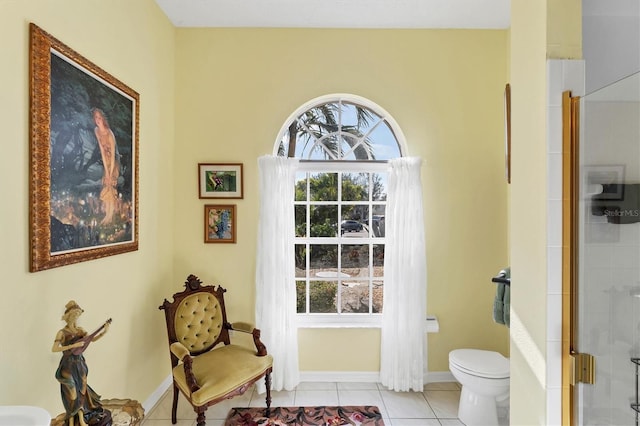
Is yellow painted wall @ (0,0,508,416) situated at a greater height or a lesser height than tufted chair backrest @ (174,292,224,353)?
greater

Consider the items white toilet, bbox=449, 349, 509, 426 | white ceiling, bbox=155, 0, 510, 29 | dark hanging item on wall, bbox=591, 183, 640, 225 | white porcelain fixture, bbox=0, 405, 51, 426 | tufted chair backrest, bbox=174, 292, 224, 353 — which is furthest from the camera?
white ceiling, bbox=155, 0, 510, 29

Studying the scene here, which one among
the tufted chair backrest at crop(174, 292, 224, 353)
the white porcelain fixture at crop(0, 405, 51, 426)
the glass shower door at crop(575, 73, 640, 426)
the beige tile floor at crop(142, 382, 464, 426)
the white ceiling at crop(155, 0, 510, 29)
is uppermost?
the white ceiling at crop(155, 0, 510, 29)

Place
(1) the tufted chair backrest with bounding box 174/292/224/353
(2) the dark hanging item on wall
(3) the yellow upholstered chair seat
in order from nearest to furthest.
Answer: (2) the dark hanging item on wall, (3) the yellow upholstered chair seat, (1) the tufted chair backrest with bounding box 174/292/224/353

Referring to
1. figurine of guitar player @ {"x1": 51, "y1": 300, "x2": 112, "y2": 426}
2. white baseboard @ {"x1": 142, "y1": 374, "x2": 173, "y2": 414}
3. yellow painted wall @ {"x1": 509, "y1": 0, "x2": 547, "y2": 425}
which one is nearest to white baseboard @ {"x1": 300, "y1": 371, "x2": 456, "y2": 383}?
white baseboard @ {"x1": 142, "y1": 374, "x2": 173, "y2": 414}

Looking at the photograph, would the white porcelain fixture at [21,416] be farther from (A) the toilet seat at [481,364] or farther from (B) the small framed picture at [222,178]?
(A) the toilet seat at [481,364]

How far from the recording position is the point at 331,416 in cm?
263

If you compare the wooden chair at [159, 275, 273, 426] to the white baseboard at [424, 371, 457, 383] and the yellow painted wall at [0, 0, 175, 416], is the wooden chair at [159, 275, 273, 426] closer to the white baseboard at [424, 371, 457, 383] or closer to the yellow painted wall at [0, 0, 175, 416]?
the yellow painted wall at [0, 0, 175, 416]

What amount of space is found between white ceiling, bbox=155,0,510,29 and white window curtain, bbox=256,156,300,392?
3.66 ft

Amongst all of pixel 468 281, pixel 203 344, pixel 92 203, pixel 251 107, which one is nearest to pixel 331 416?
pixel 203 344

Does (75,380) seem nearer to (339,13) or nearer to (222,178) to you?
(222,178)

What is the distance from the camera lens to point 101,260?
2152 mm

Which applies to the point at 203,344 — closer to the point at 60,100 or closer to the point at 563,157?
the point at 60,100

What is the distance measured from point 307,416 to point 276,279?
3.29 feet

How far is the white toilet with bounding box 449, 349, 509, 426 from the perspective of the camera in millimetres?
2408
